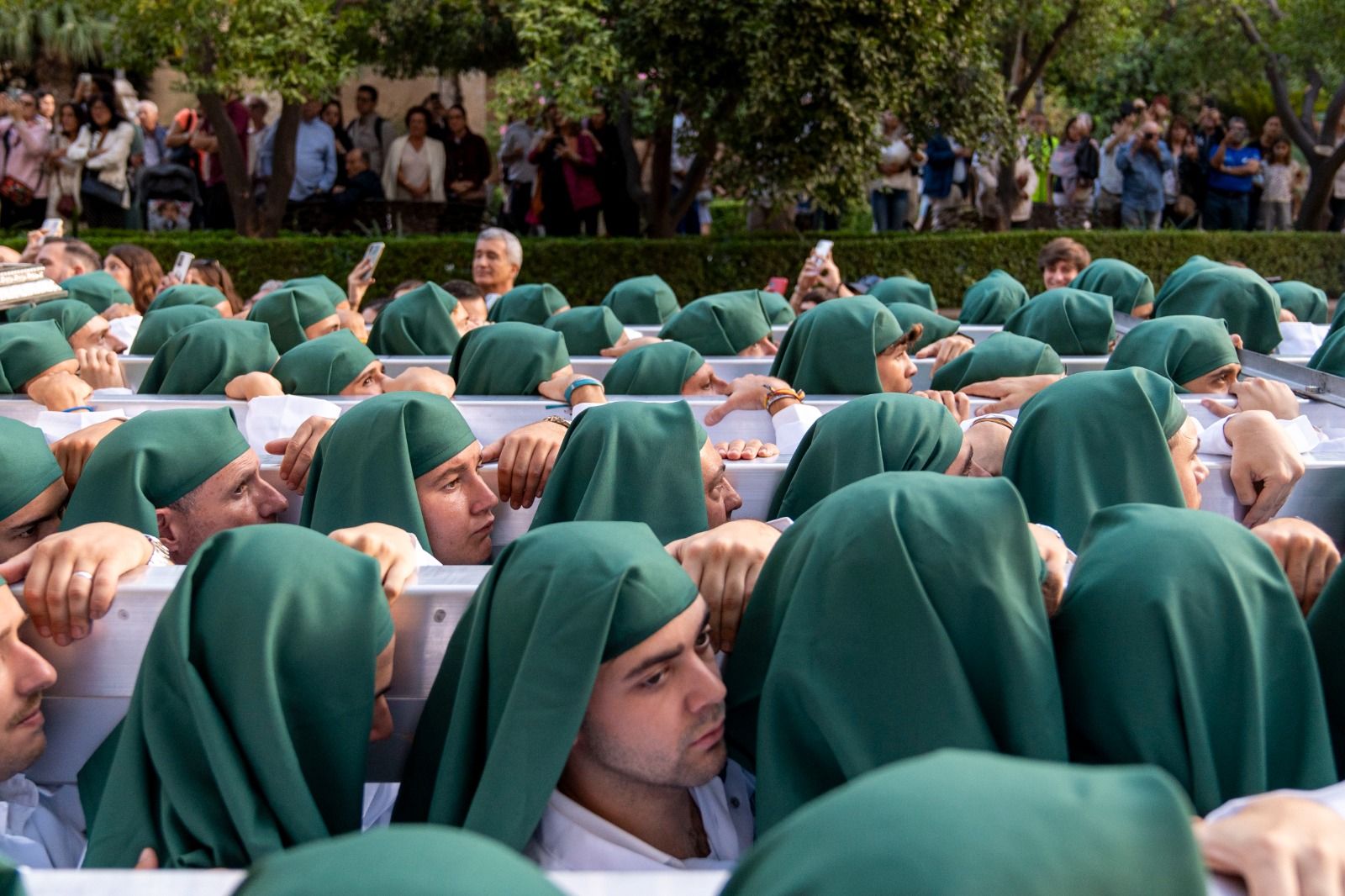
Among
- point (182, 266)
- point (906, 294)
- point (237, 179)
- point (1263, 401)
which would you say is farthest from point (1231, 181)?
point (1263, 401)

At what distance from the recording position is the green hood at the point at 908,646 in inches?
99.0

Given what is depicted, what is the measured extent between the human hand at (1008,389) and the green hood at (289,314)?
351 centimetres

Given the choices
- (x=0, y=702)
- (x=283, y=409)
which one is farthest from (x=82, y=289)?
(x=0, y=702)

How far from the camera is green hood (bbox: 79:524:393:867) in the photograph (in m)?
2.52

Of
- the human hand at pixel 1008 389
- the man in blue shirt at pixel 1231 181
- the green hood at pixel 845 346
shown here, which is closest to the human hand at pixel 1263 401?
the human hand at pixel 1008 389

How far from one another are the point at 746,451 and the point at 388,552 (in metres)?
2.13

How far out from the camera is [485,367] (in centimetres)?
666

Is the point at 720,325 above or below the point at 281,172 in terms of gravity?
below

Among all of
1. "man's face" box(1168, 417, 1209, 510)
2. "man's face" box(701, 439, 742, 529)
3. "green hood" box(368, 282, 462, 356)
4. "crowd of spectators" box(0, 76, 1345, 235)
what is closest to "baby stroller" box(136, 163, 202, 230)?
"crowd of spectators" box(0, 76, 1345, 235)

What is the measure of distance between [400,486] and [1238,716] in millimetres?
2398

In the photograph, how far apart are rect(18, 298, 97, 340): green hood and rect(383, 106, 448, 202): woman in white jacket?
278 inches

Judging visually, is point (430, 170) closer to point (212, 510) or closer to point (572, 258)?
point (572, 258)

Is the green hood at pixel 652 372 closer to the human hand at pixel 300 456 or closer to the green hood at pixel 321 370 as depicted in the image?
the green hood at pixel 321 370

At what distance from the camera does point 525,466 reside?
4.53 meters
